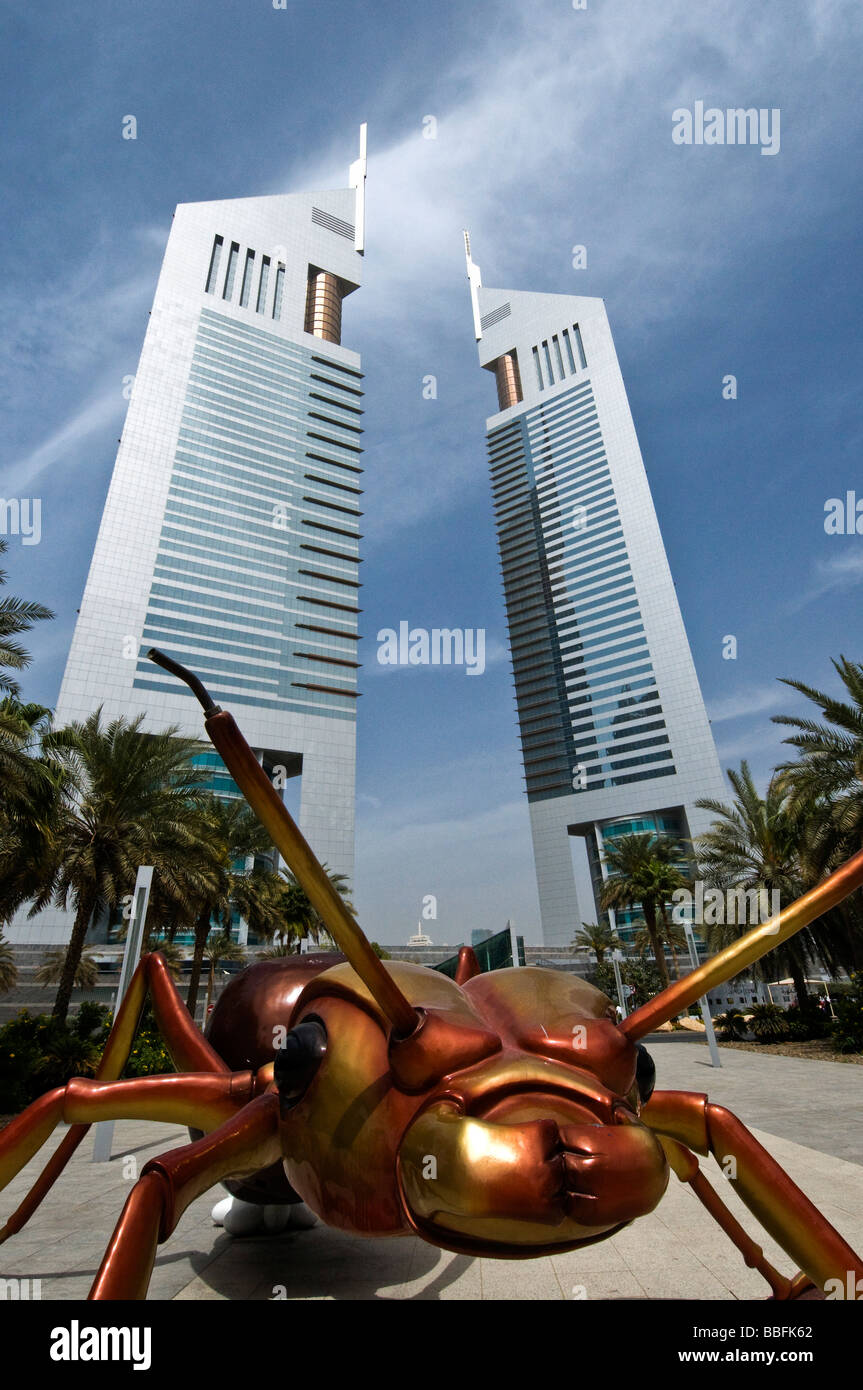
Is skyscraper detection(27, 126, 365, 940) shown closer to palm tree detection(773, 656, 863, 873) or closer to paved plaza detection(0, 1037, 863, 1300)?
palm tree detection(773, 656, 863, 873)

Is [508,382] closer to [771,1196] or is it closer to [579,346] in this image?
[579,346]

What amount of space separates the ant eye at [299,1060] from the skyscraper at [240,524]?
74491 millimetres

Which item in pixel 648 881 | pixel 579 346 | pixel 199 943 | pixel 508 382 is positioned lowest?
pixel 199 943

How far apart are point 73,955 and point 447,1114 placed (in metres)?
21.7

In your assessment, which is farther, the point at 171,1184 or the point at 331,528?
the point at 331,528

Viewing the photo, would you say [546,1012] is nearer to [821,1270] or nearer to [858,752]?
[821,1270]

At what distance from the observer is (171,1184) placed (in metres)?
1.84

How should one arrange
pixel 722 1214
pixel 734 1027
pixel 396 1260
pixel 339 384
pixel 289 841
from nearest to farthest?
pixel 289 841, pixel 722 1214, pixel 396 1260, pixel 734 1027, pixel 339 384

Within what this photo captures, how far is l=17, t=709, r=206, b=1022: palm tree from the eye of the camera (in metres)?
19.6

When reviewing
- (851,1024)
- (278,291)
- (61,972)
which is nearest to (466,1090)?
(851,1024)

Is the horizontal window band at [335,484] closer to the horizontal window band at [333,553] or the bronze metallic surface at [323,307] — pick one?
the horizontal window band at [333,553]

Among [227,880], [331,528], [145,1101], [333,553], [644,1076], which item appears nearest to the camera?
[644,1076]

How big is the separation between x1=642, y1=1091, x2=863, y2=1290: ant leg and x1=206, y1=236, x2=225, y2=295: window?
427 ft
